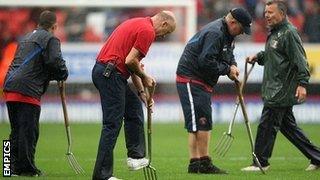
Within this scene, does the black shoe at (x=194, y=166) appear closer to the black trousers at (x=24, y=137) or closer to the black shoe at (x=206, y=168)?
the black shoe at (x=206, y=168)

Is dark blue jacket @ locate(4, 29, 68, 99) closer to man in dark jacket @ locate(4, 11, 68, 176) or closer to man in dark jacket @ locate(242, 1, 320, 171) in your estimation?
man in dark jacket @ locate(4, 11, 68, 176)

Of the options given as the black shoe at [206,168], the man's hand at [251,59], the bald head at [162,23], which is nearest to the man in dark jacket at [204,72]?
the black shoe at [206,168]

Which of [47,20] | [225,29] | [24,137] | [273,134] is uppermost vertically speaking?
[47,20]

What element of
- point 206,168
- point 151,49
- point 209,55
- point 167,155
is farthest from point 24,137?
point 151,49

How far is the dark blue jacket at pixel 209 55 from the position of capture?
12680mm

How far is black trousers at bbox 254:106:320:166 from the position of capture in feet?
44.0

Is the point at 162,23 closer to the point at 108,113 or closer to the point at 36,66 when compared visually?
the point at 108,113

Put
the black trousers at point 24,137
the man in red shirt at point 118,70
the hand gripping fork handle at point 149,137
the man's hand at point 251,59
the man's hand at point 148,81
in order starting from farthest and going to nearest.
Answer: the man's hand at point 251,59 < the black trousers at point 24,137 < the hand gripping fork handle at point 149,137 < the man's hand at point 148,81 < the man in red shirt at point 118,70

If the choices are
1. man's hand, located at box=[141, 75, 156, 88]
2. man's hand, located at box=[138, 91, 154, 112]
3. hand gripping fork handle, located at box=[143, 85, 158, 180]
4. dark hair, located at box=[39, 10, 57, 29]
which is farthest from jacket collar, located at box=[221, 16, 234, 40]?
dark hair, located at box=[39, 10, 57, 29]

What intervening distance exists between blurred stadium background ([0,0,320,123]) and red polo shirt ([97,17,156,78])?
13.4 meters

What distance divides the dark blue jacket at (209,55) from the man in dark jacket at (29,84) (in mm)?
1734

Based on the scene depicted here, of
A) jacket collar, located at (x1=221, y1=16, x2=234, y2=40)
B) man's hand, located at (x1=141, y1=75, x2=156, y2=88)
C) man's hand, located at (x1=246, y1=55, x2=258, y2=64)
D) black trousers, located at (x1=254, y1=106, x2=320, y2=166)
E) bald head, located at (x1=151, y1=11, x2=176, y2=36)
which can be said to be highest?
bald head, located at (x1=151, y1=11, x2=176, y2=36)

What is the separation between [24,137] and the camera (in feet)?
41.5

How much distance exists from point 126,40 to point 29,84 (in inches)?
77.5
